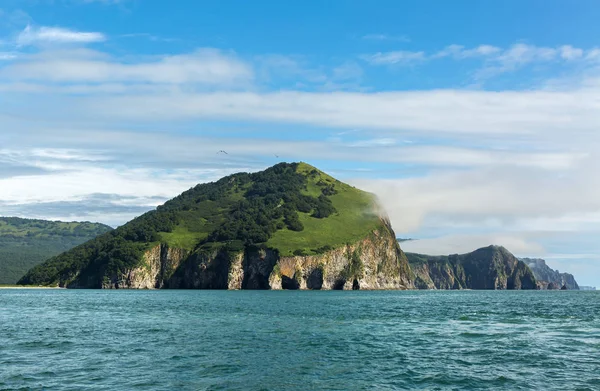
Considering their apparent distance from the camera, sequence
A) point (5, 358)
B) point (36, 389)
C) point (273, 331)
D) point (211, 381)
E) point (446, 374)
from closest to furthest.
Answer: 1. point (36, 389)
2. point (211, 381)
3. point (446, 374)
4. point (5, 358)
5. point (273, 331)

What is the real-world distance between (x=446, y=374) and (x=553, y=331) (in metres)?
33.6

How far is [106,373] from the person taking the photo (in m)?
41.6

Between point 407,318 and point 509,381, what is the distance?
49454 mm

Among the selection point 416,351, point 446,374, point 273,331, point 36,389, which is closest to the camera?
point 36,389

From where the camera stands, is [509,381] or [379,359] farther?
[379,359]

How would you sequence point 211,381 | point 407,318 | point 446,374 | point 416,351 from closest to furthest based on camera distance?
1. point 211,381
2. point 446,374
3. point 416,351
4. point 407,318

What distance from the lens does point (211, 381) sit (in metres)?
39.4

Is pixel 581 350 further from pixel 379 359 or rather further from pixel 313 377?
pixel 313 377

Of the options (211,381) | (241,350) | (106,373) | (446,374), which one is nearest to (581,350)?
(446,374)

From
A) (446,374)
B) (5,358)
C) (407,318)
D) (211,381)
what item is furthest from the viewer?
(407,318)

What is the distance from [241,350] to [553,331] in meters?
39.3

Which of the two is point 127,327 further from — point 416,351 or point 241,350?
point 416,351

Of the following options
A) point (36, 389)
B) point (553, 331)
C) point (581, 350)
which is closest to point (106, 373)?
point (36, 389)

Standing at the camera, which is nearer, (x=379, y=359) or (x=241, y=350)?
(x=379, y=359)
